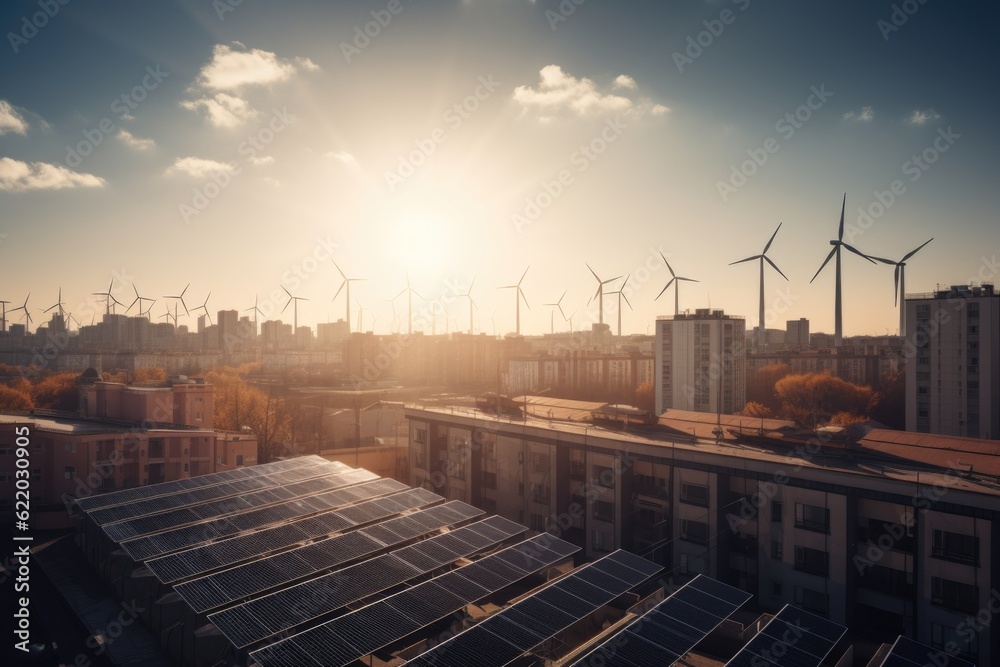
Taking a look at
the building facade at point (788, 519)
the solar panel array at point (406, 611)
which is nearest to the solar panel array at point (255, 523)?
the solar panel array at point (406, 611)

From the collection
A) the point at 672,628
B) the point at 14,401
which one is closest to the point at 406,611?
the point at 672,628

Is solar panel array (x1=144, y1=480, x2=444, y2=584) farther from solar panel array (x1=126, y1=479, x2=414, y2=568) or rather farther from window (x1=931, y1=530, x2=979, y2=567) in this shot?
window (x1=931, y1=530, x2=979, y2=567)

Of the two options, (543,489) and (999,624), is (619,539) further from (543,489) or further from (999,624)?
(999,624)

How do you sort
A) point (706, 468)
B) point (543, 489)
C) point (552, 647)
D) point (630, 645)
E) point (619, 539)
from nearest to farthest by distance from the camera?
point (630, 645) < point (552, 647) < point (706, 468) < point (619, 539) < point (543, 489)

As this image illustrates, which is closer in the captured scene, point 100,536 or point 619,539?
point 100,536

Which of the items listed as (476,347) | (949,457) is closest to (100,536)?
(949,457)

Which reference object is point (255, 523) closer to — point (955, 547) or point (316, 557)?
point (316, 557)

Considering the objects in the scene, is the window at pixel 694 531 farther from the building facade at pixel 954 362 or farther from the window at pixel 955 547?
the building facade at pixel 954 362

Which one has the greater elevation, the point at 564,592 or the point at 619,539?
the point at 564,592
